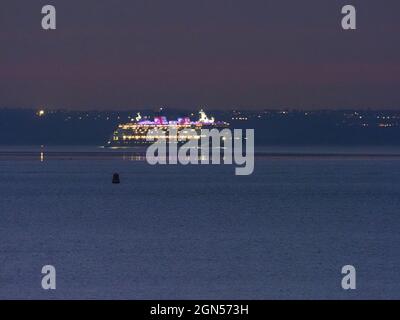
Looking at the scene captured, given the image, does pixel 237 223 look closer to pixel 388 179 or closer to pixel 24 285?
pixel 24 285

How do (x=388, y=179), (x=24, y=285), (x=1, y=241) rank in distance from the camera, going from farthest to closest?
(x=388, y=179)
(x=1, y=241)
(x=24, y=285)
